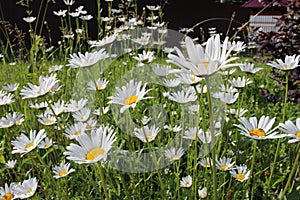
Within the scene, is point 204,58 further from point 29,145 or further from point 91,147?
point 29,145

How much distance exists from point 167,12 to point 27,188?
26.9ft

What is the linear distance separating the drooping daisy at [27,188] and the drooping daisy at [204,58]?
494 mm

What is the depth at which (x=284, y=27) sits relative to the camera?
2412 millimetres

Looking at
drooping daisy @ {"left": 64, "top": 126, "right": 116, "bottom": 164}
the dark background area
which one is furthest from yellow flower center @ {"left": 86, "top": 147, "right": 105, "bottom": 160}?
the dark background area

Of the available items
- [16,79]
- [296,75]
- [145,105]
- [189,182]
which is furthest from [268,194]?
[16,79]

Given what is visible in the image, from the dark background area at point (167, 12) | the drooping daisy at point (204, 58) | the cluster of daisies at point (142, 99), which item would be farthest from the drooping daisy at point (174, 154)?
the dark background area at point (167, 12)

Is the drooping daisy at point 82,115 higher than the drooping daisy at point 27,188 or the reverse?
higher

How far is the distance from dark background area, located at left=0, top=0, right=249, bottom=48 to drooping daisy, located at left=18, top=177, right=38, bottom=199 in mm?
4807

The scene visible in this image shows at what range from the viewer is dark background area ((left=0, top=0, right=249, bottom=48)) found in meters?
7.20

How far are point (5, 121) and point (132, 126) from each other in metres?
0.43

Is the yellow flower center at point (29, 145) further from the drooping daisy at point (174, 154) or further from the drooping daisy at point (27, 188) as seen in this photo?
the drooping daisy at point (174, 154)

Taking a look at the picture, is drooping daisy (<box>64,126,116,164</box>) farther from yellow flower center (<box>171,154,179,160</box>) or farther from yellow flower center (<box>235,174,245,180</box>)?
yellow flower center (<box>235,174,245,180</box>)

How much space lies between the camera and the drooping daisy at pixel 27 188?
0.97 meters

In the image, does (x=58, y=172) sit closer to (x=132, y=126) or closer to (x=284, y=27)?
(x=132, y=126)
